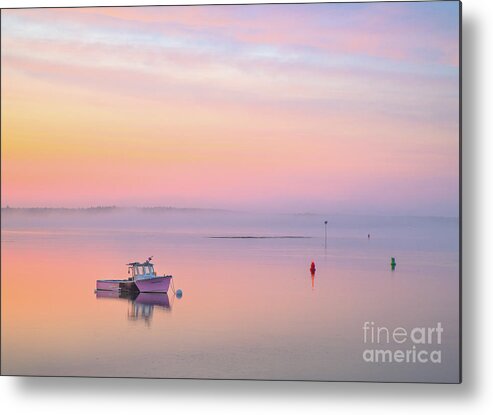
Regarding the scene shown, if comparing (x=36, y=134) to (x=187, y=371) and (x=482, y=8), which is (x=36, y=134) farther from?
(x=482, y=8)

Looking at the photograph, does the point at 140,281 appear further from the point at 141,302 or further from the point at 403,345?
the point at 403,345

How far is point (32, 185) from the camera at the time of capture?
5070 mm

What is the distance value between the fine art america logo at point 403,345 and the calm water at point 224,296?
1.5 inches

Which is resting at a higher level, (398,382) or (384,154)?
(384,154)

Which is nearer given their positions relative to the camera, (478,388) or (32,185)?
(478,388)

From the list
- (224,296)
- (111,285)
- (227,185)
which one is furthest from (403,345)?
(111,285)

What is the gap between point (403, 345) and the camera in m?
4.75

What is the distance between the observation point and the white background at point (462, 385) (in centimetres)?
463

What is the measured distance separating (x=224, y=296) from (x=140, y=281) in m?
0.51

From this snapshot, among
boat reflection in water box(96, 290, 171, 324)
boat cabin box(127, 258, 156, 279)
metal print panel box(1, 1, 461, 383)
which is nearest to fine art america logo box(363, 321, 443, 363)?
metal print panel box(1, 1, 461, 383)

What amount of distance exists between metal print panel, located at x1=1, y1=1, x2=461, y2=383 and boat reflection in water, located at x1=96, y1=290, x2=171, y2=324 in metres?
0.02

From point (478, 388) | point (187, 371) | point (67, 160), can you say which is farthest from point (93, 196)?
point (478, 388)

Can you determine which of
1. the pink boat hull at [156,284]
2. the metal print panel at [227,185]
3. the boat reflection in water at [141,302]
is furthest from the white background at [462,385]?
the pink boat hull at [156,284]

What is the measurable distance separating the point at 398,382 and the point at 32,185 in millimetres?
2255
